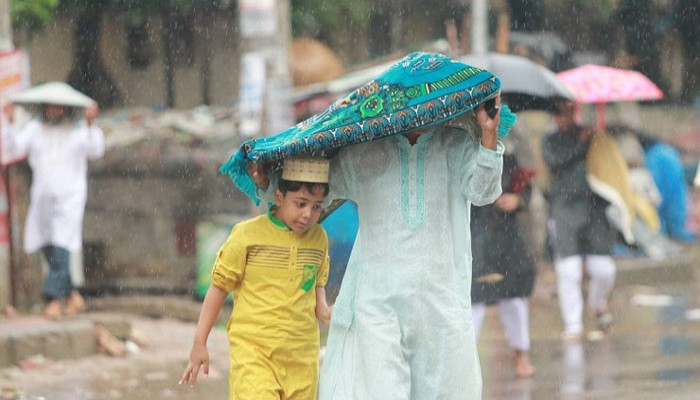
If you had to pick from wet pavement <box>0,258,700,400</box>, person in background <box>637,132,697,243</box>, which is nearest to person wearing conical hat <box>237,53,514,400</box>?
wet pavement <box>0,258,700,400</box>

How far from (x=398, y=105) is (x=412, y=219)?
14.9 inches

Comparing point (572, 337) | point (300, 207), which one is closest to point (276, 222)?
point (300, 207)

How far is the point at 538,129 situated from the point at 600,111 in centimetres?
811

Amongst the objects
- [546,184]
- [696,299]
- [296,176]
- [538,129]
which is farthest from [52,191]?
[538,129]

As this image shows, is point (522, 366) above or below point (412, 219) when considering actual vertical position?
below

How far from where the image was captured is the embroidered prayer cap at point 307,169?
4.96m

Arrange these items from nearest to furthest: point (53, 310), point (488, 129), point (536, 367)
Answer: point (488, 129) < point (536, 367) < point (53, 310)

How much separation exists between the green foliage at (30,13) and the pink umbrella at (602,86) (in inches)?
324

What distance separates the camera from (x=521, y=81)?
377 inches

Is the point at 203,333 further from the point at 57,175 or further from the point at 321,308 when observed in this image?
the point at 57,175

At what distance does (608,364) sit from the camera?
944 centimetres

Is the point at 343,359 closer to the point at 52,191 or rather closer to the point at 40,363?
Result: the point at 40,363

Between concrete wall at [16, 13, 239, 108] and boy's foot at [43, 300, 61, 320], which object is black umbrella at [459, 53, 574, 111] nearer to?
boy's foot at [43, 300, 61, 320]

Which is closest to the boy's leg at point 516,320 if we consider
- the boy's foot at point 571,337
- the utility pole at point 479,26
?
the boy's foot at point 571,337
